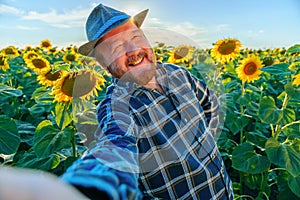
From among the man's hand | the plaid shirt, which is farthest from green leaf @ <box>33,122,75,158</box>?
the man's hand

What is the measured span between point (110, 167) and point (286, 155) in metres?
1.43

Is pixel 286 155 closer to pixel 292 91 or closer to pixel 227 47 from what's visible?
pixel 292 91

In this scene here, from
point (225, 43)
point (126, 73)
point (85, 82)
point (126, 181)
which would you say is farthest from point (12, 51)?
point (126, 181)

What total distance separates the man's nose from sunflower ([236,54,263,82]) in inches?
56.2

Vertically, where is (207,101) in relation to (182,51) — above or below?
below

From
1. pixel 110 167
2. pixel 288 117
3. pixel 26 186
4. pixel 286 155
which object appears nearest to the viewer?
pixel 26 186

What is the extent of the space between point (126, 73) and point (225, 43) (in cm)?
175

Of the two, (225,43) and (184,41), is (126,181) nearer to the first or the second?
(184,41)

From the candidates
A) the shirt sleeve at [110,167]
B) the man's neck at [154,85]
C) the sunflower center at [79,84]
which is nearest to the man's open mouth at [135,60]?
the man's neck at [154,85]

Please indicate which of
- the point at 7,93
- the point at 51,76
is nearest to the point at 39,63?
the point at 51,76

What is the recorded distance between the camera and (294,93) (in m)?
1.82

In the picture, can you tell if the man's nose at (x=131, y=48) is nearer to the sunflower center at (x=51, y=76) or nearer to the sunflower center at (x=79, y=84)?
the sunflower center at (x=79, y=84)

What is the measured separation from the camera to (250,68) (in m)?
2.39

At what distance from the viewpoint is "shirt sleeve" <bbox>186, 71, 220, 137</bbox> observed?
1.38 meters
